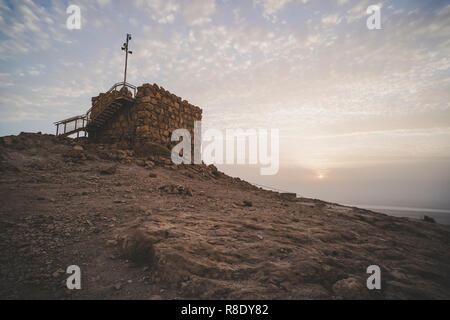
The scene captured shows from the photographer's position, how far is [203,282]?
3.39 m

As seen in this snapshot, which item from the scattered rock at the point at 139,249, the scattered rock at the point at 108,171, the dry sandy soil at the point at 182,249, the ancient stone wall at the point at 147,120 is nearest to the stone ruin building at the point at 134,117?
the ancient stone wall at the point at 147,120

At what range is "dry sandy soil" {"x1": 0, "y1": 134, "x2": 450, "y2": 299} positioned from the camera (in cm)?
333

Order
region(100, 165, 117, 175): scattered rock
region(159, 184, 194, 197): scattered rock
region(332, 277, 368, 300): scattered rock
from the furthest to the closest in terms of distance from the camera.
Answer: region(100, 165, 117, 175): scattered rock → region(159, 184, 194, 197): scattered rock → region(332, 277, 368, 300): scattered rock

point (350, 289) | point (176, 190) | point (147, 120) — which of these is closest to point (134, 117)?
point (147, 120)

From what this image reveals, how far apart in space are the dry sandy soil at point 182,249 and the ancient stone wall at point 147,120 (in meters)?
6.36

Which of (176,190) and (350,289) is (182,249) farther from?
(176,190)

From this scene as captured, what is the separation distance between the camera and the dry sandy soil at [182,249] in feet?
10.9

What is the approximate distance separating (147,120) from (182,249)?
11621mm

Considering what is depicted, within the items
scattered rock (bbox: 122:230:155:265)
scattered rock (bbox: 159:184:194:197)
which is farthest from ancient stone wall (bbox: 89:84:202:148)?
scattered rock (bbox: 122:230:155:265)

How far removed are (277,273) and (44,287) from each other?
385cm

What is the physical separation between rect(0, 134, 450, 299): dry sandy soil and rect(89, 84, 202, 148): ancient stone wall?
6357 millimetres

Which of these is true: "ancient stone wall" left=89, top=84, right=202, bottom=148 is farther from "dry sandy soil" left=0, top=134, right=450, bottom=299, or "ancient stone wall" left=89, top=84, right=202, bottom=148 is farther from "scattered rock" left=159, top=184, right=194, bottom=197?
"dry sandy soil" left=0, top=134, right=450, bottom=299
